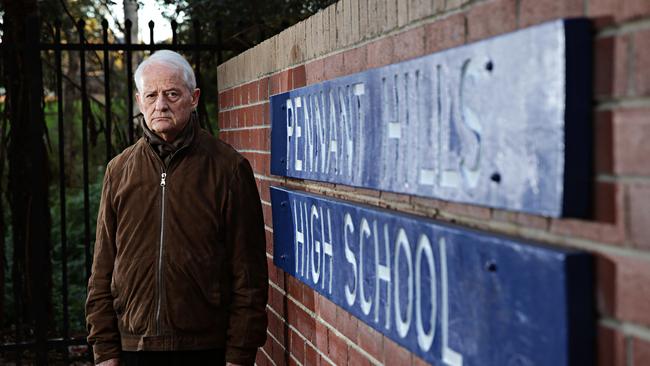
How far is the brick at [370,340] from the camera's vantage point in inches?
113

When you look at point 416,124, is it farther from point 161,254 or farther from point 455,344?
point 161,254

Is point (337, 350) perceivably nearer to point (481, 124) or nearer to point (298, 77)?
point (298, 77)

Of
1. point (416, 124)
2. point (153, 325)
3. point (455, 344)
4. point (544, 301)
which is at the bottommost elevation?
point (153, 325)

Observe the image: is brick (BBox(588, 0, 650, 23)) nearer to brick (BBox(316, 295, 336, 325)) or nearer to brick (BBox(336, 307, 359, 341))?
brick (BBox(336, 307, 359, 341))

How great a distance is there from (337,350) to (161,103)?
3.56 ft

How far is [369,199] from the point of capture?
2.98 meters

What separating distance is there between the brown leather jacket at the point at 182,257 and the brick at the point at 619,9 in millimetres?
2132

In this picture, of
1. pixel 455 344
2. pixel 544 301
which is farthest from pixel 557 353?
pixel 455 344

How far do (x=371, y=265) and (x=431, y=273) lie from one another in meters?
0.51

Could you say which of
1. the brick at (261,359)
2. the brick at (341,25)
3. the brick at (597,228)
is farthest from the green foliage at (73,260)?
the brick at (597,228)

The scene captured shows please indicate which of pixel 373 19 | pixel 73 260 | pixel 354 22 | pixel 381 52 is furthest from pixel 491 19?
pixel 73 260

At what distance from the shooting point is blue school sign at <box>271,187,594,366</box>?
1683mm

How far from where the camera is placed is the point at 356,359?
3.13 m

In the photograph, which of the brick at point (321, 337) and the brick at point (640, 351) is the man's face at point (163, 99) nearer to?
the brick at point (321, 337)
